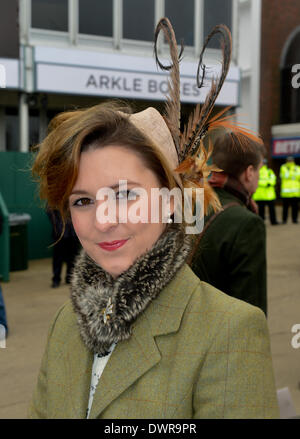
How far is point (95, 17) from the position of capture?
11133mm

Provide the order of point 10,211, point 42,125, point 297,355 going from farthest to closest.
→ 1. point 42,125
2. point 10,211
3. point 297,355

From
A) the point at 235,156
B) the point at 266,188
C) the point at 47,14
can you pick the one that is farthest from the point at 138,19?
the point at 235,156

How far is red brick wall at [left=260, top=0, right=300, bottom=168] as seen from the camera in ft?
66.1

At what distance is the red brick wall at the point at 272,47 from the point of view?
794 inches

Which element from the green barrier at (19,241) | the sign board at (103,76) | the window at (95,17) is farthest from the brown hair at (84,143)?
the window at (95,17)

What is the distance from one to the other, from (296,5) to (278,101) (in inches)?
138

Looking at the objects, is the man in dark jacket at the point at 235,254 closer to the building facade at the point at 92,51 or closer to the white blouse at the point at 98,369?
the white blouse at the point at 98,369

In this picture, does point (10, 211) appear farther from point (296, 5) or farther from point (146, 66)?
point (296, 5)

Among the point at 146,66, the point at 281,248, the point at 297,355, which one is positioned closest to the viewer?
the point at 297,355

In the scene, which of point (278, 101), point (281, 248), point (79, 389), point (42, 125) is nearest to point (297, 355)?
point (79, 389)

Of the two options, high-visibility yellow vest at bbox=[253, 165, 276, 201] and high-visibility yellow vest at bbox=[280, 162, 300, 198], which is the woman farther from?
high-visibility yellow vest at bbox=[280, 162, 300, 198]

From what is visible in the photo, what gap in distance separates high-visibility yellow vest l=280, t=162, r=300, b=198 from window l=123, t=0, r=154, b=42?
4.94 metres
